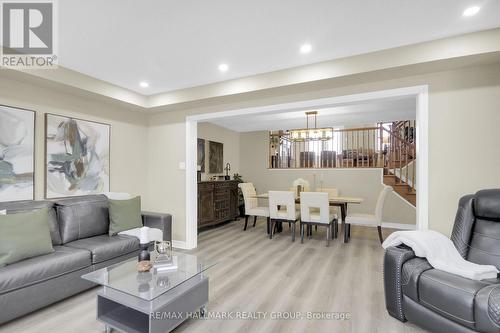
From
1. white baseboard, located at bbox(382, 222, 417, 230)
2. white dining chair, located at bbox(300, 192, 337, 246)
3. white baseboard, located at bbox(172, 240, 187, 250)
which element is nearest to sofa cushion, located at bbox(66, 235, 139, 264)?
white baseboard, located at bbox(172, 240, 187, 250)

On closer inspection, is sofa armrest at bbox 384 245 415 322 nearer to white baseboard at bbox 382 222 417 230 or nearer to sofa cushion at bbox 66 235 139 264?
sofa cushion at bbox 66 235 139 264

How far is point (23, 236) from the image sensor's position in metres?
2.28

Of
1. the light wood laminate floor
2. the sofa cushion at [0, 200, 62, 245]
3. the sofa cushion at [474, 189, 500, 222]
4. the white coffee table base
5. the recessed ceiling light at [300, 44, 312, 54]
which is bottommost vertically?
the light wood laminate floor

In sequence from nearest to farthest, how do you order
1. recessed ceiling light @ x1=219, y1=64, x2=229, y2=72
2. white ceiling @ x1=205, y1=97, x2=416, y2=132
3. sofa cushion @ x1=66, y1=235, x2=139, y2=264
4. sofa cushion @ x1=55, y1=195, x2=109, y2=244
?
1. sofa cushion @ x1=66, y1=235, x2=139, y2=264
2. sofa cushion @ x1=55, y1=195, x2=109, y2=244
3. recessed ceiling light @ x1=219, y1=64, x2=229, y2=72
4. white ceiling @ x1=205, y1=97, x2=416, y2=132

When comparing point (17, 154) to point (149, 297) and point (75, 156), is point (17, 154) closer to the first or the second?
point (75, 156)

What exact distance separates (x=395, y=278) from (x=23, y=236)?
3.32m

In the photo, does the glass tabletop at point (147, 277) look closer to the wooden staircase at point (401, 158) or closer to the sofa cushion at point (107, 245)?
the sofa cushion at point (107, 245)

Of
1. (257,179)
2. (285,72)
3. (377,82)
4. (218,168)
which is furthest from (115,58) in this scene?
(257,179)

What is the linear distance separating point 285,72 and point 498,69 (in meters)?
2.13

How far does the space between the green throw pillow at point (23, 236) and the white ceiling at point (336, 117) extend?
295 centimetres

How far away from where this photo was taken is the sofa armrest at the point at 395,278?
6.79ft

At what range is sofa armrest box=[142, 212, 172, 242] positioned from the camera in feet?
11.4

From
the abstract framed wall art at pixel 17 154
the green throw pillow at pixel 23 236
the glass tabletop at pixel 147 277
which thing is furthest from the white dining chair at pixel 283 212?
the abstract framed wall art at pixel 17 154

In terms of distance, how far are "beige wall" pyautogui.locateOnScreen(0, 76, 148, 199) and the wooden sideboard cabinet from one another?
1.23 meters
